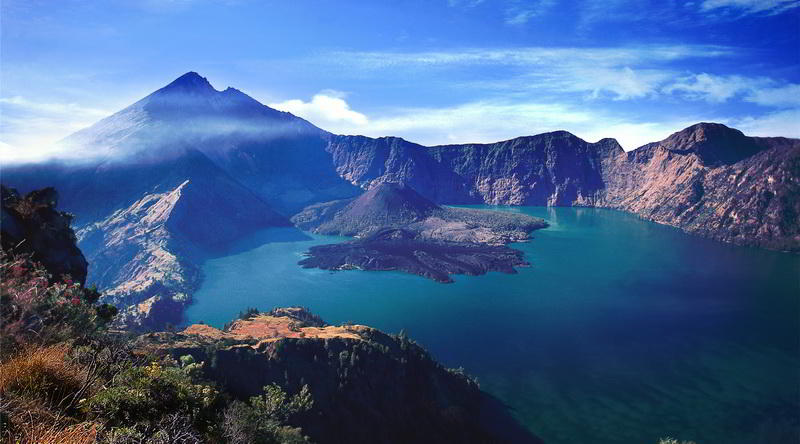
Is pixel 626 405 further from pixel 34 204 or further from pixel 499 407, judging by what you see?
pixel 34 204

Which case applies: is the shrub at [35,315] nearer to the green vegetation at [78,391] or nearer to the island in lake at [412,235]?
the green vegetation at [78,391]

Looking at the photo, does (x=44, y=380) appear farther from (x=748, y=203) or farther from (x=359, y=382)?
(x=748, y=203)

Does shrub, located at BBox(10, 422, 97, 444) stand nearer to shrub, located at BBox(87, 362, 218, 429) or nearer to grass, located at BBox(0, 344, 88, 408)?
grass, located at BBox(0, 344, 88, 408)

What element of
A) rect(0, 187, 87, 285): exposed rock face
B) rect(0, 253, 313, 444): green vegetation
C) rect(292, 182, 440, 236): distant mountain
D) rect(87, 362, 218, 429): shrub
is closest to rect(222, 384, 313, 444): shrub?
rect(0, 253, 313, 444): green vegetation

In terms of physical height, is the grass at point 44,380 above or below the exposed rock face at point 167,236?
above

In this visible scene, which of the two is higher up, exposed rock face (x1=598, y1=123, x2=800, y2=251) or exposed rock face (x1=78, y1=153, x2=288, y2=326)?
exposed rock face (x1=598, y1=123, x2=800, y2=251)

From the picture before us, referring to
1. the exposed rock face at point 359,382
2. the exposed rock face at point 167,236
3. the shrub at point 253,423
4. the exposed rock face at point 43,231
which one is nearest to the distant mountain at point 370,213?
the exposed rock face at point 167,236
